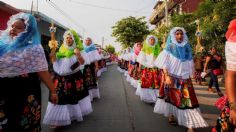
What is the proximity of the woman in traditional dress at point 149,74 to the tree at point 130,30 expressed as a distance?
3556 centimetres

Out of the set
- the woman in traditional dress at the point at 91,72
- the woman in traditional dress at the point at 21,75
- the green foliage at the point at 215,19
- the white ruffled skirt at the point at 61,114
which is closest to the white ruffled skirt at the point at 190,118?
the white ruffled skirt at the point at 61,114

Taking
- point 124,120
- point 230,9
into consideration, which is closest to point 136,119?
point 124,120

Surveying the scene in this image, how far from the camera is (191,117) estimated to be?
5449 millimetres

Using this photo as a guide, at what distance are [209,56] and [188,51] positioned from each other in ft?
19.2

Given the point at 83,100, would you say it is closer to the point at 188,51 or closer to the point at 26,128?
the point at 188,51

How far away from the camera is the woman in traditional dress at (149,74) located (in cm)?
899

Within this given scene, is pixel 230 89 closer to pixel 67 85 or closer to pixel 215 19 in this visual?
pixel 67 85

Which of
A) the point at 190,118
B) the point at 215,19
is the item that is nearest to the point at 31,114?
the point at 190,118

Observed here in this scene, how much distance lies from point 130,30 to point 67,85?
39.5 metres

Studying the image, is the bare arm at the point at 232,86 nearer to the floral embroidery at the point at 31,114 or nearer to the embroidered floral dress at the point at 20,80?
the embroidered floral dress at the point at 20,80

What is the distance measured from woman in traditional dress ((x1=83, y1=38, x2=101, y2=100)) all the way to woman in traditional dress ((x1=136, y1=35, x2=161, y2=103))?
61.0 inches

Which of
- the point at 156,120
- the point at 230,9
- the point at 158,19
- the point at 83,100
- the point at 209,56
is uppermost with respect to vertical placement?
the point at 158,19

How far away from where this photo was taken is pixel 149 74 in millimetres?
9211

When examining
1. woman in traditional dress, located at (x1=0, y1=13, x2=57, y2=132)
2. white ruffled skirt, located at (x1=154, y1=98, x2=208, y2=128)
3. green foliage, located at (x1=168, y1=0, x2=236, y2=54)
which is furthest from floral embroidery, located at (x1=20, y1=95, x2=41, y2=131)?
green foliage, located at (x1=168, y1=0, x2=236, y2=54)
